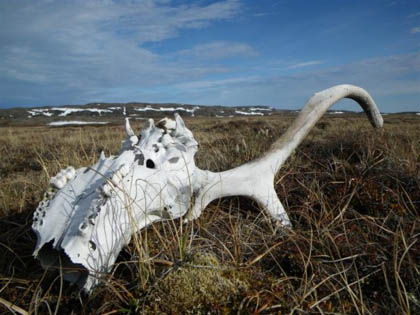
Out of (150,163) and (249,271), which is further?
(150,163)

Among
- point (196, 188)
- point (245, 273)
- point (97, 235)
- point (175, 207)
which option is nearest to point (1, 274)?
point (97, 235)

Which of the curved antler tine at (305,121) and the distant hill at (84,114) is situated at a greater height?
the distant hill at (84,114)

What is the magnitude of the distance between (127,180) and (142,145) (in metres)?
0.45

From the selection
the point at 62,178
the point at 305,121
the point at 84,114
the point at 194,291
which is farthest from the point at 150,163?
the point at 84,114

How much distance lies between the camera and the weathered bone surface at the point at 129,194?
1.74 meters

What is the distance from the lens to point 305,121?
3.24m

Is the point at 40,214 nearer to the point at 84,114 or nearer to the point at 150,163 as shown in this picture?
the point at 150,163

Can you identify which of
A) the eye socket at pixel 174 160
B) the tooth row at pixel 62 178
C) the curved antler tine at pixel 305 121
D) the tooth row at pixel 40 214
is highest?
the curved antler tine at pixel 305 121

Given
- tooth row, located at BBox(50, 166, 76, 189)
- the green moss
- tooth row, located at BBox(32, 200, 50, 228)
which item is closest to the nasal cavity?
tooth row, located at BBox(50, 166, 76, 189)

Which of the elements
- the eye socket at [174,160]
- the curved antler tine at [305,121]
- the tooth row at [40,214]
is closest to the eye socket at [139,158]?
the eye socket at [174,160]

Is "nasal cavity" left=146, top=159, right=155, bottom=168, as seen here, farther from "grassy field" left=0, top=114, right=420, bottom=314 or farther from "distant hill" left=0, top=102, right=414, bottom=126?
"distant hill" left=0, top=102, right=414, bottom=126

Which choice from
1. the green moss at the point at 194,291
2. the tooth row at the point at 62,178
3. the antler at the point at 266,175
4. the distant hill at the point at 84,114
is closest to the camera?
the green moss at the point at 194,291

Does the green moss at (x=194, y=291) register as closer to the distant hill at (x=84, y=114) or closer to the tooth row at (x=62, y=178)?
the tooth row at (x=62, y=178)

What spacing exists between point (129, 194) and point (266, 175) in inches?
56.3
